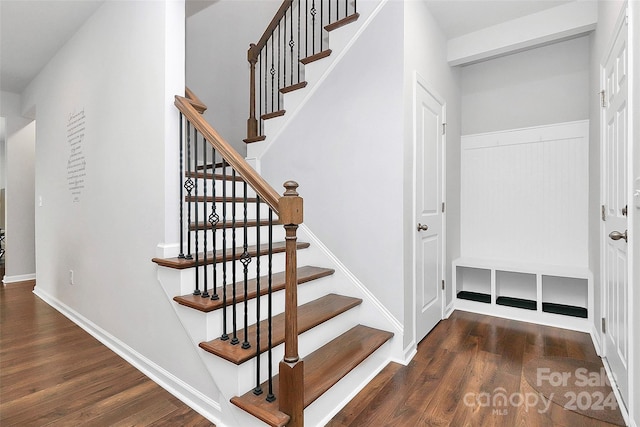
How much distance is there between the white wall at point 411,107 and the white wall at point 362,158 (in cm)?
7

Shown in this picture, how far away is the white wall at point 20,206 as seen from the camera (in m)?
4.78

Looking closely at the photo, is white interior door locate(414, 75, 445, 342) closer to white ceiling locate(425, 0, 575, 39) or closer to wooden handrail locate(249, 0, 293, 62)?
white ceiling locate(425, 0, 575, 39)

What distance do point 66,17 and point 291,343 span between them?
134 inches

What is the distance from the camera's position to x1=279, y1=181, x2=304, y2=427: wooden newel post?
1469mm

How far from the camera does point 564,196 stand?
321 cm

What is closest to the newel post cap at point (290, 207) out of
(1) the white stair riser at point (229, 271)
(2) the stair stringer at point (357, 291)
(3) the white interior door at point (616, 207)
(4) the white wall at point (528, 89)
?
(1) the white stair riser at point (229, 271)

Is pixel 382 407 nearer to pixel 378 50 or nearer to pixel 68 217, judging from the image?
pixel 378 50

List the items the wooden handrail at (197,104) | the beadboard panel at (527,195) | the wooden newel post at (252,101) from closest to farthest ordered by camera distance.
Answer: the wooden handrail at (197,104) < the beadboard panel at (527,195) < the wooden newel post at (252,101)

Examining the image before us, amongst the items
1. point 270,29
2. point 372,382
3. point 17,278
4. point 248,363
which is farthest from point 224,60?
point 17,278

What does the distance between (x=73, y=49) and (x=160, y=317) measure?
279 centimetres

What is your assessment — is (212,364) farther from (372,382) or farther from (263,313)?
(372,382)

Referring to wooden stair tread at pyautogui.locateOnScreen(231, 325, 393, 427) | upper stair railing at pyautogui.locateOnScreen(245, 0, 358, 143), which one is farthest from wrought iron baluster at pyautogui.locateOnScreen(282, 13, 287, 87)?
wooden stair tread at pyautogui.locateOnScreen(231, 325, 393, 427)

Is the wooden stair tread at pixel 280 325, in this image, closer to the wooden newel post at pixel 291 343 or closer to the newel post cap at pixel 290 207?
the wooden newel post at pixel 291 343

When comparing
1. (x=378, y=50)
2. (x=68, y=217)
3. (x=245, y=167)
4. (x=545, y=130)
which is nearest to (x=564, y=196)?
(x=545, y=130)
